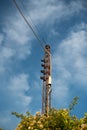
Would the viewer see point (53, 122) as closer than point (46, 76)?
Yes

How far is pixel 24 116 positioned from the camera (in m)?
9.85

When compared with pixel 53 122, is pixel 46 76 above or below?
above

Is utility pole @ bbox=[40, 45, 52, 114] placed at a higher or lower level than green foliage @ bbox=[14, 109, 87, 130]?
higher

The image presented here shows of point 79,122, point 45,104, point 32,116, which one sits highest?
point 45,104

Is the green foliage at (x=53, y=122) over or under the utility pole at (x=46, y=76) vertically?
under

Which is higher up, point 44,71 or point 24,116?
point 44,71

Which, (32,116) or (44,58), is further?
(44,58)

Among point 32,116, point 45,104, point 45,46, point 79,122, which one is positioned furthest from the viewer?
point 45,46

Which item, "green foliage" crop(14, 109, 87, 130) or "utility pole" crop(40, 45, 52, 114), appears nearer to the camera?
"green foliage" crop(14, 109, 87, 130)

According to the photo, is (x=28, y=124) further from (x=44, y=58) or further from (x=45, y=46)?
(x=45, y=46)

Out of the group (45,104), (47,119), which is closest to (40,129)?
(47,119)

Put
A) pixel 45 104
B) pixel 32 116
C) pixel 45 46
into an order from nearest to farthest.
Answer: pixel 32 116
pixel 45 104
pixel 45 46

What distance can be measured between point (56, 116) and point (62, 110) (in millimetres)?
242

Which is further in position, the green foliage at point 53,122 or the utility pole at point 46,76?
the utility pole at point 46,76
